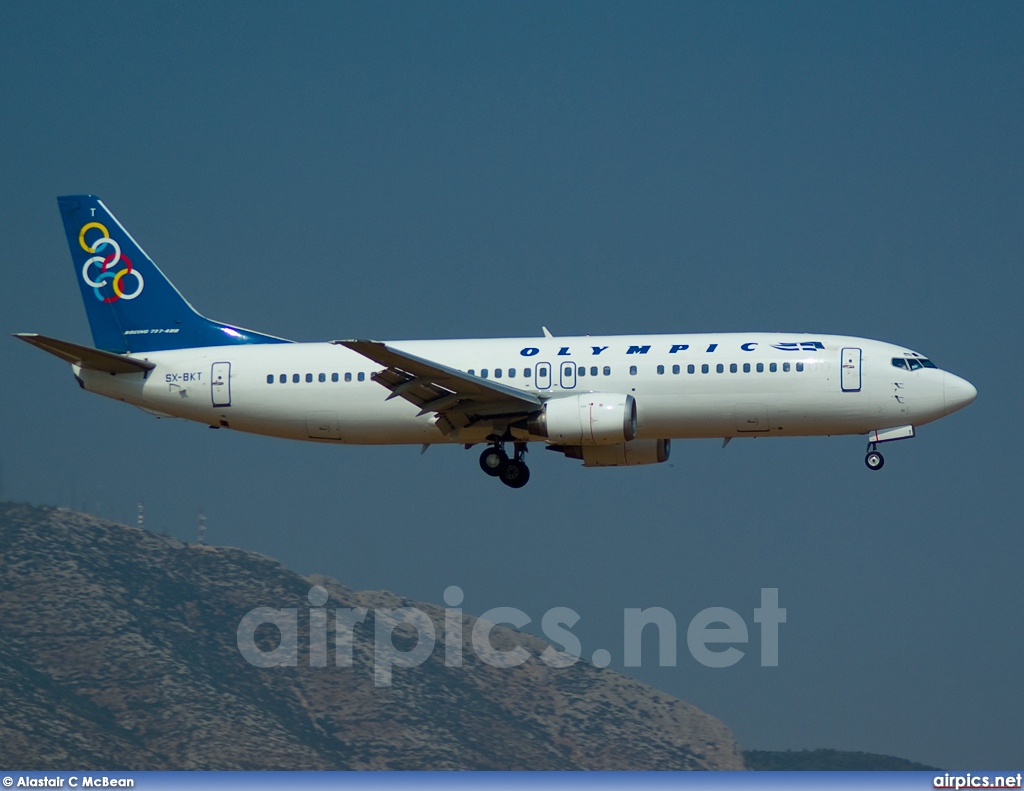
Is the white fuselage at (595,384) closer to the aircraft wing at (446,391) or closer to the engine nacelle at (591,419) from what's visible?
the aircraft wing at (446,391)

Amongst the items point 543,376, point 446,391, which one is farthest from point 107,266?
point 543,376

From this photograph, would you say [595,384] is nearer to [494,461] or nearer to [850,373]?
[494,461]

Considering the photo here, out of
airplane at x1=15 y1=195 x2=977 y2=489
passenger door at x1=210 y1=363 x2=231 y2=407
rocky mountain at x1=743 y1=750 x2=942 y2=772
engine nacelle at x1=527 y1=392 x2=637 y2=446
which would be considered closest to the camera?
engine nacelle at x1=527 y1=392 x2=637 y2=446

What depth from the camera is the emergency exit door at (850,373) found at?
48188 mm

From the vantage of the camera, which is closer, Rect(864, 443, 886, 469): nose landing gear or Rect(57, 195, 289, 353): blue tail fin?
Rect(864, 443, 886, 469): nose landing gear

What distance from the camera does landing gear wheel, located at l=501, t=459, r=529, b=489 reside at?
52.0 metres

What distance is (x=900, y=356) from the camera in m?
49.2

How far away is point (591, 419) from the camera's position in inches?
1881

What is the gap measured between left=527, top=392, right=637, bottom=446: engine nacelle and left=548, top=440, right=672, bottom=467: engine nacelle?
3.24 m

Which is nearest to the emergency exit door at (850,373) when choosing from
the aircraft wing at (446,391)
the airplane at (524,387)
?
the airplane at (524,387)

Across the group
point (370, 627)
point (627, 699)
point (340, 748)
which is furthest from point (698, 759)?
point (370, 627)

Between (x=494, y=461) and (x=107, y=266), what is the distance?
17.1 meters

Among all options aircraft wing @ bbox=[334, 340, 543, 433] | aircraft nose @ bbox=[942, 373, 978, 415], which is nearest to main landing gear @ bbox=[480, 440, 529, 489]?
aircraft wing @ bbox=[334, 340, 543, 433]

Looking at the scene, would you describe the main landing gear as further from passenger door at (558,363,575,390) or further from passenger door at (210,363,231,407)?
passenger door at (210,363,231,407)
